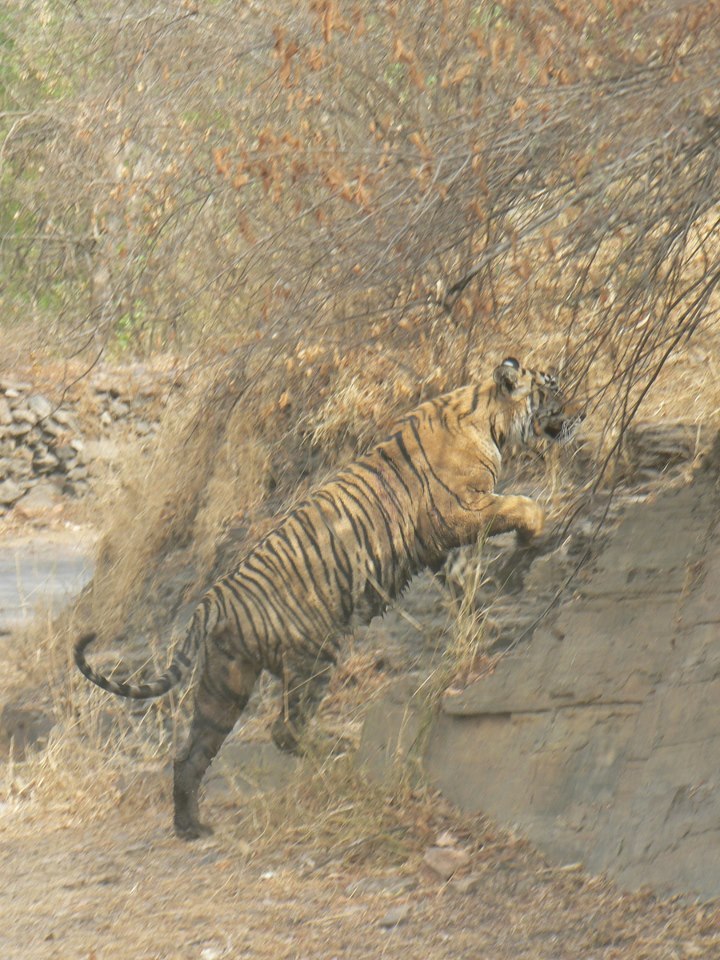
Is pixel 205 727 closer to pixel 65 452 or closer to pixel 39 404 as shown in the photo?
pixel 65 452

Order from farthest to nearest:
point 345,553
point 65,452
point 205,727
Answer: point 65,452
point 345,553
point 205,727

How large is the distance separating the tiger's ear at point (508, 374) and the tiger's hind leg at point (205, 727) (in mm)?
1834

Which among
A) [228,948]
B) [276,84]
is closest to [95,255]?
[276,84]

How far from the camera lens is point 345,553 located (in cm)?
656

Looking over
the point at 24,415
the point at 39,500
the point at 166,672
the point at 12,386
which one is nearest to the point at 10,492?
the point at 39,500

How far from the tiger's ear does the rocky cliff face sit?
1007 millimetres

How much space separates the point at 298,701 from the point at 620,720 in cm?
153

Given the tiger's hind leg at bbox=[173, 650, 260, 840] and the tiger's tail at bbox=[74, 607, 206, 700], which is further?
the tiger's tail at bbox=[74, 607, 206, 700]

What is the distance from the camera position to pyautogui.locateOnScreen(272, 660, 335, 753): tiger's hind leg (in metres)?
6.36

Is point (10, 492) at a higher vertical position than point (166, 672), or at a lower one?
lower

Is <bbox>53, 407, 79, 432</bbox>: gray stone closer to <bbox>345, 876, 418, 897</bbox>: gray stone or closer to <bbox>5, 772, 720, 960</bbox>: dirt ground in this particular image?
<bbox>5, 772, 720, 960</bbox>: dirt ground

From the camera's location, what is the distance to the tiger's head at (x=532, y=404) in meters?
6.91

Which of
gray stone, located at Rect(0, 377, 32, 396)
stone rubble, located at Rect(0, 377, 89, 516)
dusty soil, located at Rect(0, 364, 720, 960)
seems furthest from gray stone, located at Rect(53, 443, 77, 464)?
dusty soil, located at Rect(0, 364, 720, 960)

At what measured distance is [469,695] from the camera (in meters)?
6.03
